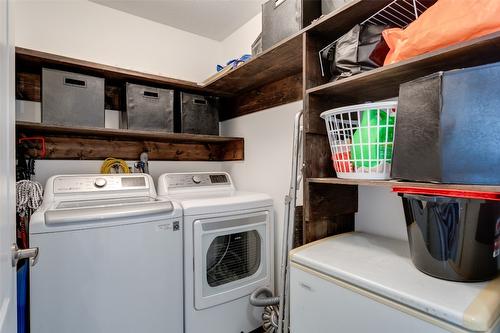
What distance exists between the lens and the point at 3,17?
706 millimetres


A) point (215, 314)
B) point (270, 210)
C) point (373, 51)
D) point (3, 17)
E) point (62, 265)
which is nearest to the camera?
point (3, 17)

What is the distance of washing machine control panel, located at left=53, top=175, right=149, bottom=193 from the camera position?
166cm

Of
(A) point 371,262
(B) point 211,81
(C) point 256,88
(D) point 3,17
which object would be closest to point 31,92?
(B) point 211,81

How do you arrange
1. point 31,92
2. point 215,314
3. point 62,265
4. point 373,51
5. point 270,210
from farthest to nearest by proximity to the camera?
point 270,210 → point 31,92 → point 215,314 → point 62,265 → point 373,51

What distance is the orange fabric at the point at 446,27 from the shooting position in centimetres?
73

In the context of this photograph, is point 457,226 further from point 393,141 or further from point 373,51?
point 373,51

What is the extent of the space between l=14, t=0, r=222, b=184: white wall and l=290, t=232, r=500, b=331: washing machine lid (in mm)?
1678

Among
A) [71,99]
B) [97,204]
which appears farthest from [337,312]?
[71,99]

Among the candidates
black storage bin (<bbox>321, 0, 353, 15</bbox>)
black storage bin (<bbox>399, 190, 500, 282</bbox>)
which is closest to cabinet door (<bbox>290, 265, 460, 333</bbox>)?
black storage bin (<bbox>399, 190, 500, 282</bbox>)

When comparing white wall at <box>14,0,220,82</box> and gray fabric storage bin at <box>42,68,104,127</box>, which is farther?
white wall at <box>14,0,220,82</box>

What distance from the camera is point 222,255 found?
1805 mm

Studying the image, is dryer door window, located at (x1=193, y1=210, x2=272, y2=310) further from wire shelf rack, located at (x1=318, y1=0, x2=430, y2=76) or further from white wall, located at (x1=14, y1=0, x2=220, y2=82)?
white wall, located at (x1=14, y1=0, x2=220, y2=82)

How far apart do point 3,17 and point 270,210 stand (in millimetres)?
1654

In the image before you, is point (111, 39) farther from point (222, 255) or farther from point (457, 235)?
point (457, 235)
